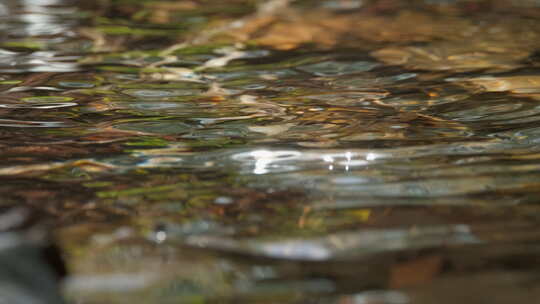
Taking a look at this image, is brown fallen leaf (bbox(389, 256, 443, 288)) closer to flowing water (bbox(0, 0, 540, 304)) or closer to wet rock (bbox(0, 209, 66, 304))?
flowing water (bbox(0, 0, 540, 304))

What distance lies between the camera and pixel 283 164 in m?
1.60

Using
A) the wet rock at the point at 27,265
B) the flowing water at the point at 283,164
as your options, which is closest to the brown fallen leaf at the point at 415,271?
the flowing water at the point at 283,164

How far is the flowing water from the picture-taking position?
1040mm

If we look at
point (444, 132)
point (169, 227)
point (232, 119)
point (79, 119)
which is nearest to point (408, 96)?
point (444, 132)

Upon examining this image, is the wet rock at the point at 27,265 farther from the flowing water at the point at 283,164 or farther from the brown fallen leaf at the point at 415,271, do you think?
the brown fallen leaf at the point at 415,271

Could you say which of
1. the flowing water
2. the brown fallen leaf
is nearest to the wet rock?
the flowing water

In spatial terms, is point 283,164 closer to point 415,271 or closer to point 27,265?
point 415,271

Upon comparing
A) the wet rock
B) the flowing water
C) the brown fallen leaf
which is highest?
the wet rock

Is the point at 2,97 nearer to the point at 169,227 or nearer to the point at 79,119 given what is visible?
the point at 79,119

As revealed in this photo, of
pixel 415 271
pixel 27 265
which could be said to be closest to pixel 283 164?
pixel 415 271

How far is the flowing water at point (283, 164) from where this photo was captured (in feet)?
3.41

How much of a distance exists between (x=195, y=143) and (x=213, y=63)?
121 cm

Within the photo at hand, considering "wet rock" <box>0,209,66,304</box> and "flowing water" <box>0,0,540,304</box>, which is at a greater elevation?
"wet rock" <box>0,209,66,304</box>

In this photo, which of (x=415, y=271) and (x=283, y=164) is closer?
(x=415, y=271)
